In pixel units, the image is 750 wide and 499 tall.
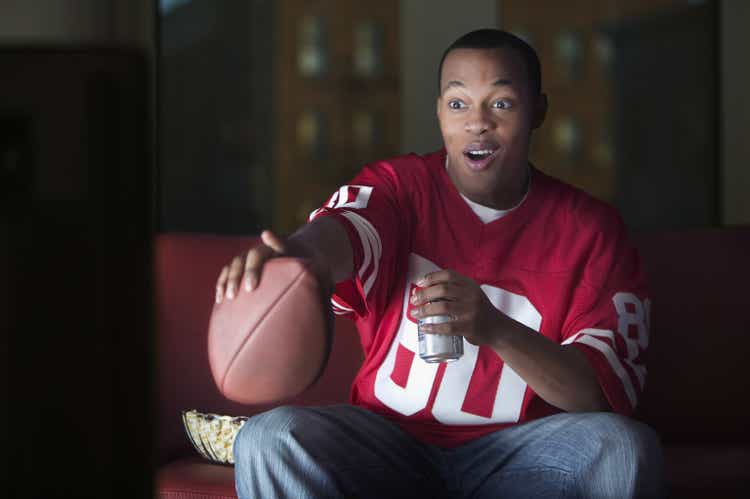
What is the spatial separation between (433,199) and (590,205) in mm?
289

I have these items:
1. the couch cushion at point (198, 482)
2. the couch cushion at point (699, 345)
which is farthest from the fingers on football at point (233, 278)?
the couch cushion at point (699, 345)

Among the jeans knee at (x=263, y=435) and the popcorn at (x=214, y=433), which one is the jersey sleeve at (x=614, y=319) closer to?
the jeans knee at (x=263, y=435)

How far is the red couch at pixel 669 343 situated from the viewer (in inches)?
73.6

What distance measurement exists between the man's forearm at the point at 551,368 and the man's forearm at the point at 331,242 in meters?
0.25

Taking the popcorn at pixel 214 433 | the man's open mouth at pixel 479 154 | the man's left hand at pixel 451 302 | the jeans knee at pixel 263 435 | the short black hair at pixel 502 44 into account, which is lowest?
the popcorn at pixel 214 433

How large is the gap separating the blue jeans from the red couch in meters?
0.53

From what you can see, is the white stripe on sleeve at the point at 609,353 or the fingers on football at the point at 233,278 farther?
the white stripe on sleeve at the point at 609,353

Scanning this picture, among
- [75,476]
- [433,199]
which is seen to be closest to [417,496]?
[433,199]

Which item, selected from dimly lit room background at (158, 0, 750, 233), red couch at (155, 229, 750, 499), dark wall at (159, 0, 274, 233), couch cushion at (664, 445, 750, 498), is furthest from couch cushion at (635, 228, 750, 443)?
dark wall at (159, 0, 274, 233)

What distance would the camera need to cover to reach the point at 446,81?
1.55m

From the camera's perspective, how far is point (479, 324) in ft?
4.07

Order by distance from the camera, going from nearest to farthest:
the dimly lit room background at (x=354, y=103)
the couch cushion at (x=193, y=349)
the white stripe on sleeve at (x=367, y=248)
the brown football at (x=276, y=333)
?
A: 1. the brown football at (x=276, y=333)
2. the white stripe on sleeve at (x=367, y=248)
3. the couch cushion at (x=193, y=349)
4. the dimly lit room background at (x=354, y=103)

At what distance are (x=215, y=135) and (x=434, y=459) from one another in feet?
9.22

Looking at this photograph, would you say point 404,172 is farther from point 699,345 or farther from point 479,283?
point 699,345
